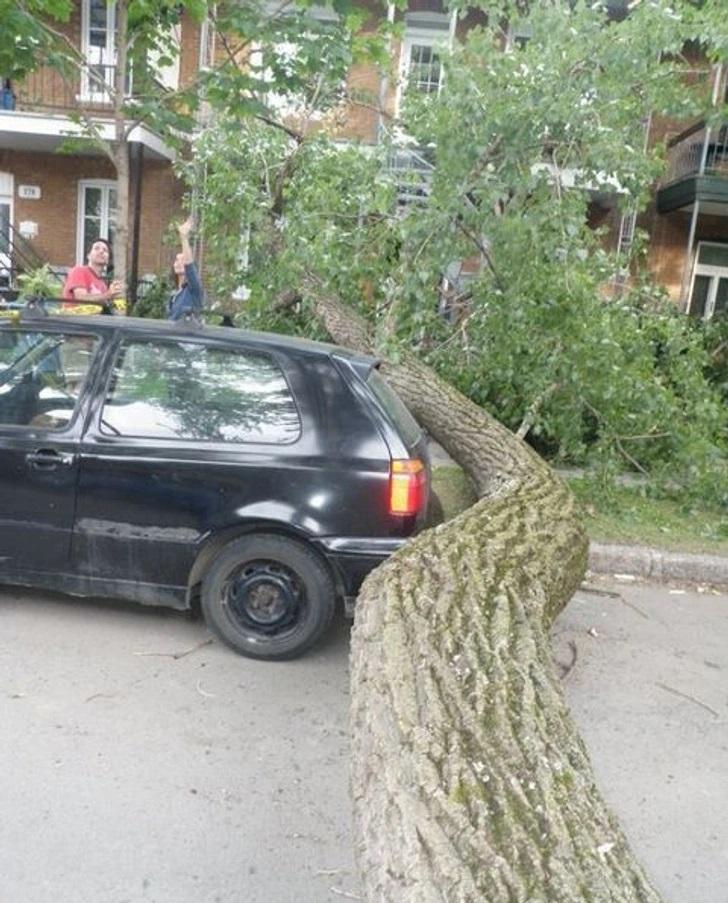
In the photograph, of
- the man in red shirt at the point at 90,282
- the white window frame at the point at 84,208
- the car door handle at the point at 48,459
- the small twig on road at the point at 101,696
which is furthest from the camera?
the white window frame at the point at 84,208

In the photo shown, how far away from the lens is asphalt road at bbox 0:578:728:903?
2.64 meters

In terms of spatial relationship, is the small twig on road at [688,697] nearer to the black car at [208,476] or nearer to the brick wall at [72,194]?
the black car at [208,476]

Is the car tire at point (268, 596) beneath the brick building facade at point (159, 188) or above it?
beneath

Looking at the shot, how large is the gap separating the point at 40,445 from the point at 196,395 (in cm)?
78

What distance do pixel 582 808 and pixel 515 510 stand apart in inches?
95.0

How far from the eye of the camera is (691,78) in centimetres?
1458

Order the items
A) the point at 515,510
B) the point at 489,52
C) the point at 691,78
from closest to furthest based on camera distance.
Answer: the point at 515,510, the point at 489,52, the point at 691,78

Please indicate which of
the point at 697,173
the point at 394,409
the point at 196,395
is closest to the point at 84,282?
the point at 196,395

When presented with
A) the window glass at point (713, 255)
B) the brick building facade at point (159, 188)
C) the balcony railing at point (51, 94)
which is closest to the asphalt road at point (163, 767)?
the brick building facade at point (159, 188)

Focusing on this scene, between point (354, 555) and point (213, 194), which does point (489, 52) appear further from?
point (354, 555)

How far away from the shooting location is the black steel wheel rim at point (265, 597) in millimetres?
4051

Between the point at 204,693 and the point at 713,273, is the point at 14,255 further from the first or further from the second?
the point at 204,693

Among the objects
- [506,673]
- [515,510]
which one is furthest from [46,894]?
[515,510]

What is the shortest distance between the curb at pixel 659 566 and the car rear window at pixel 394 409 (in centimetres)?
200
